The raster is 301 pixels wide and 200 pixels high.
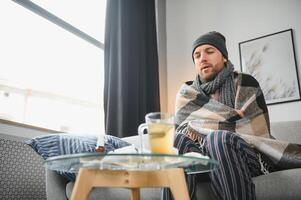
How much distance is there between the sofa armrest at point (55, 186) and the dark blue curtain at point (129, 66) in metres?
0.82

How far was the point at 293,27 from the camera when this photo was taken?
2.31m

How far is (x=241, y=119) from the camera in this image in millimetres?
1358

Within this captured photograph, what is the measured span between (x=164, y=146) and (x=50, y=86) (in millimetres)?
1417

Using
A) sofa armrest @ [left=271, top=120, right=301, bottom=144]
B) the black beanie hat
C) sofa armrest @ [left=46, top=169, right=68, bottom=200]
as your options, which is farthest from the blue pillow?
sofa armrest @ [left=271, top=120, right=301, bottom=144]

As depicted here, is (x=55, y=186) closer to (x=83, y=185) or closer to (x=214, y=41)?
(x=83, y=185)

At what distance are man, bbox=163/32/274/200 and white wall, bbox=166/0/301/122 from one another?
87cm

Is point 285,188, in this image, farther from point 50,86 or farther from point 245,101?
point 50,86

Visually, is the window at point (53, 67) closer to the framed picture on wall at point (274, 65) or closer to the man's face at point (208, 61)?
the man's face at point (208, 61)

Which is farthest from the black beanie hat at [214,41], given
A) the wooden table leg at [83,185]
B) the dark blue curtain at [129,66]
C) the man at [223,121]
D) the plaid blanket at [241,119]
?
the wooden table leg at [83,185]

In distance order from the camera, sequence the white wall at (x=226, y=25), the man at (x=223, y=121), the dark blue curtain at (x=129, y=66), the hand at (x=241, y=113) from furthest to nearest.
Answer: the white wall at (x=226, y=25), the dark blue curtain at (x=129, y=66), the hand at (x=241, y=113), the man at (x=223, y=121)

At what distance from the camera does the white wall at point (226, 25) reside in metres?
2.30

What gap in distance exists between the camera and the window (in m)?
1.81

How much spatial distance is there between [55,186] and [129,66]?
1268 millimetres

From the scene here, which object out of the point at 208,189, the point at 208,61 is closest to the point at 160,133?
the point at 208,189
